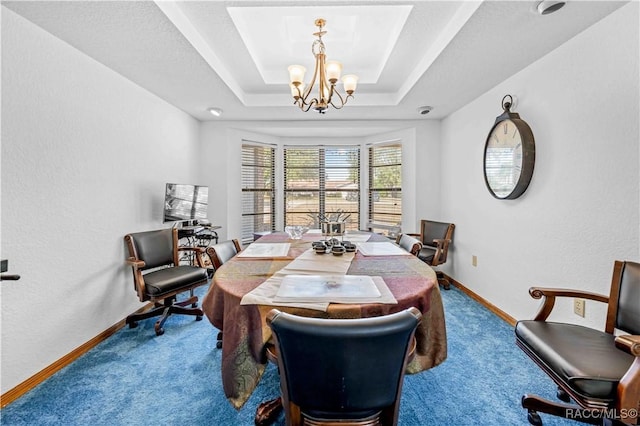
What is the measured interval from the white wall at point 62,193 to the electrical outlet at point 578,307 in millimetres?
3732

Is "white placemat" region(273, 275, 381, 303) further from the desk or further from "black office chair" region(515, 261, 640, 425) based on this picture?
"black office chair" region(515, 261, 640, 425)

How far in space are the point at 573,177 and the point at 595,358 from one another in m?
1.33

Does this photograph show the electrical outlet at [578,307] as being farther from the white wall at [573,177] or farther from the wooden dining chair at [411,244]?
the wooden dining chair at [411,244]

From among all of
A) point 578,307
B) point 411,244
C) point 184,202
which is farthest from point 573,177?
point 184,202

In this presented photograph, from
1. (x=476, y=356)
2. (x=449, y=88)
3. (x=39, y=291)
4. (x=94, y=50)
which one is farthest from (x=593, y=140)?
(x=39, y=291)

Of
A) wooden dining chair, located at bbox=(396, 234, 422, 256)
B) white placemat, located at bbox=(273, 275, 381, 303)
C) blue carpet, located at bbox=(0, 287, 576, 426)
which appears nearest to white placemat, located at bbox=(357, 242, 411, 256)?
wooden dining chair, located at bbox=(396, 234, 422, 256)

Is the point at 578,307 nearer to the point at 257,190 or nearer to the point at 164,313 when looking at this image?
the point at 164,313

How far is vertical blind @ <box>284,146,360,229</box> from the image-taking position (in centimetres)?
483

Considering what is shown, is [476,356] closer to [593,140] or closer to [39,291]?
[593,140]

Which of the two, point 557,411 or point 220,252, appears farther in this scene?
point 220,252

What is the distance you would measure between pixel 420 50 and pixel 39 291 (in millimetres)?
3457

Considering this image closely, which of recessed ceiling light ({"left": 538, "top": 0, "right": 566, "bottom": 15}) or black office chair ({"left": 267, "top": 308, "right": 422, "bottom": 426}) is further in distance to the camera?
recessed ceiling light ({"left": 538, "top": 0, "right": 566, "bottom": 15})

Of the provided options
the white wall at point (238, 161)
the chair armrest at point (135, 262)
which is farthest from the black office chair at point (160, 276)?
the white wall at point (238, 161)

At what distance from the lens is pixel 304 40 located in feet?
7.89
